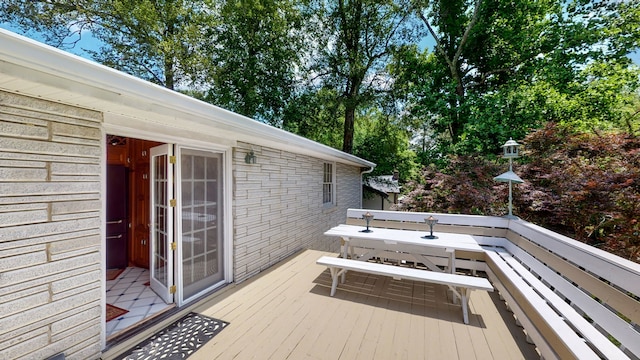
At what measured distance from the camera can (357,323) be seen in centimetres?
283

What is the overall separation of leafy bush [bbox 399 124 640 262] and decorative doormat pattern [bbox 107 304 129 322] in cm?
608

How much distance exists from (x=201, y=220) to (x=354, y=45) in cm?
1050

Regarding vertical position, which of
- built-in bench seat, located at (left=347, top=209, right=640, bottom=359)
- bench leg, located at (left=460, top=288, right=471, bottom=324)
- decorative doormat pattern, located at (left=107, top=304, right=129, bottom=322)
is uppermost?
built-in bench seat, located at (left=347, top=209, right=640, bottom=359)

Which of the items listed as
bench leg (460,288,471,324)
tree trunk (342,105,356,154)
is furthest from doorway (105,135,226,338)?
tree trunk (342,105,356,154)

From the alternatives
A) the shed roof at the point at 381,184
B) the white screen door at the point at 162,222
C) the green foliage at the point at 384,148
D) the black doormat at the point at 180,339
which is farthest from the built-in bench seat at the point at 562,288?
the shed roof at the point at 381,184

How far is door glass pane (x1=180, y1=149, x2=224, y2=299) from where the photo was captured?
A: 319 centimetres

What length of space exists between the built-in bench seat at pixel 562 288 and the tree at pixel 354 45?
817 centimetres

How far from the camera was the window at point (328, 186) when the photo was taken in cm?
738

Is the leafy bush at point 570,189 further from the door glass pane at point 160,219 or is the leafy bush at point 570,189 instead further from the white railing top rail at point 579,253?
the door glass pane at point 160,219

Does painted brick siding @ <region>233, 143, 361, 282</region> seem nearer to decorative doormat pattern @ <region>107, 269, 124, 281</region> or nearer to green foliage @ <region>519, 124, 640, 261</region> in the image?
decorative doormat pattern @ <region>107, 269, 124, 281</region>

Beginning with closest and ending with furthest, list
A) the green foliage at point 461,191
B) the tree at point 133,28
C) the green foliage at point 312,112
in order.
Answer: the green foliage at point 461,191
the tree at point 133,28
the green foliage at point 312,112

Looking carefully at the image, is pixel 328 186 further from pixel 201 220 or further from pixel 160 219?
pixel 160 219

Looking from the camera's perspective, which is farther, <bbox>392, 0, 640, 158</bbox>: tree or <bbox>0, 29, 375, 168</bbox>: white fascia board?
<bbox>392, 0, 640, 158</bbox>: tree

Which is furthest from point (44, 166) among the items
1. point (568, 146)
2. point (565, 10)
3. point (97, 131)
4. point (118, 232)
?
point (565, 10)
